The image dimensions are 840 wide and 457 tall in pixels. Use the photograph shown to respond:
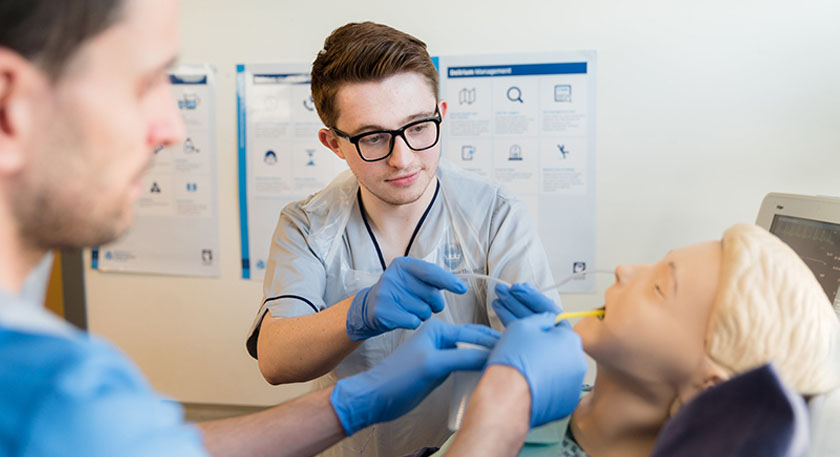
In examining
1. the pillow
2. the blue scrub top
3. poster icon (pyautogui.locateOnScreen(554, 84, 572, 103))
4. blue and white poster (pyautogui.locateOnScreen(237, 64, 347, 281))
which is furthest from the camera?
blue and white poster (pyautogui.locateOnScreen(237, 64, 347, 281))

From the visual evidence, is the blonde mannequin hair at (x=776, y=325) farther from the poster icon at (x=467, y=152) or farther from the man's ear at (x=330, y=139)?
the poster icon at (x=467, y=152)

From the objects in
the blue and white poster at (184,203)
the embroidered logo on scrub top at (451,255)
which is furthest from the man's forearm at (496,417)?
the blue and white poster at (184,203)

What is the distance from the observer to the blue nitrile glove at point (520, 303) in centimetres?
123

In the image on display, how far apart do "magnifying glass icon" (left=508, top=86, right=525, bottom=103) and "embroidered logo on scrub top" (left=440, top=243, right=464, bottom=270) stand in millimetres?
1044

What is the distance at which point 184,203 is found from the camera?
2.71m

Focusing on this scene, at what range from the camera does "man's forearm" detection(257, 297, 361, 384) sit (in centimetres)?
138

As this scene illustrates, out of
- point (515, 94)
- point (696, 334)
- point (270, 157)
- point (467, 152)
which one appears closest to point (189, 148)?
point (270, 157)

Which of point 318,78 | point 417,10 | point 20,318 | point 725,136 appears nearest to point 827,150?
point 725,136

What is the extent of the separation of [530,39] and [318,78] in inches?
45.1

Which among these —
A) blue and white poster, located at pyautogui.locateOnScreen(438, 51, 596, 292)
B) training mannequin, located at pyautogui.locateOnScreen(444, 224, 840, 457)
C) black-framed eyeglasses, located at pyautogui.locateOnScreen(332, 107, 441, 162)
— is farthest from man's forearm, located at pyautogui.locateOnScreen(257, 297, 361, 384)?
blue and white poster, located at pyautogui.locateOnScreen(438, 51, 596, 292)

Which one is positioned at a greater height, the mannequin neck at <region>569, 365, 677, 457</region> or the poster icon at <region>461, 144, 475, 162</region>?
A: the poster icon at <region>461, 144, 475, 162</region>

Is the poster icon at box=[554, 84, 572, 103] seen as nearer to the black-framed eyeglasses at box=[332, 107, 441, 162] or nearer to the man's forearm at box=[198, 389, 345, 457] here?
the black-framed eyeglasses at box=[332, 107, 441, 162]

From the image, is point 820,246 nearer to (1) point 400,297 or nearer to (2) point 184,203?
(1) point 400,297

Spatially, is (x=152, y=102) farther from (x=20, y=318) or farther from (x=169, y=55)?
(x=20, y=318)
